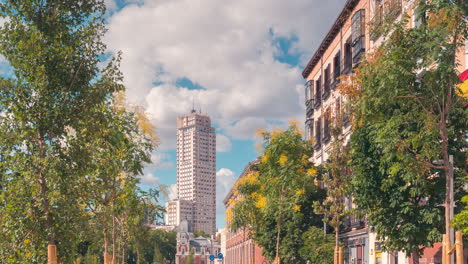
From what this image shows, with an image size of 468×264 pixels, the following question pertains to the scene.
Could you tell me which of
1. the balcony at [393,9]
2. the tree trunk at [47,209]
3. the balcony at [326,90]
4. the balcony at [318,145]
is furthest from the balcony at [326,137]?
the tree trunk at [47,209]

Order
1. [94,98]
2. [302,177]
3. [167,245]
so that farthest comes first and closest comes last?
[167,245] → [302,177] → [94,98]

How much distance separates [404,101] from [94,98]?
9429 mm

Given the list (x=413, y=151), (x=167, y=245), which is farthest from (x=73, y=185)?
(x=167, y=245)

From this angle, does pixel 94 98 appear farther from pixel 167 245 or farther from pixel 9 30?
pixel 167 245

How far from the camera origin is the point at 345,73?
40.3 m

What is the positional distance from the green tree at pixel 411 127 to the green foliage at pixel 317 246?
1544 cm

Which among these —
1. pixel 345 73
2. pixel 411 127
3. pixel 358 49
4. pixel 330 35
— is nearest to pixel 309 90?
pixel 330 35

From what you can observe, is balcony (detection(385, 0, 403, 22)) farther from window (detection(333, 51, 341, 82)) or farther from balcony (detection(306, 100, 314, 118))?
balcony (detection(306, 100, 314, 118))

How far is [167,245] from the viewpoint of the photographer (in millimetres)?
184375

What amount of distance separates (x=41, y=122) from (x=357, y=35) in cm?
2619

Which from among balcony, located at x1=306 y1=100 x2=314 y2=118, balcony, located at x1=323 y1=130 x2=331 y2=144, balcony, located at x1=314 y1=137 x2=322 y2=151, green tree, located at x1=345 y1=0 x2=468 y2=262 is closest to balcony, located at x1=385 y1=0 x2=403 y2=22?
green tree, located at x1=345 y1=0 x2=468 y2=262

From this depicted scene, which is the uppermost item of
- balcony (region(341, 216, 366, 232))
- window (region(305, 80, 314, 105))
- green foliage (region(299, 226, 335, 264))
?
window (region(305, 80, 314, 105))

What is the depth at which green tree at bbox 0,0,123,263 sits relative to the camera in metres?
15.0

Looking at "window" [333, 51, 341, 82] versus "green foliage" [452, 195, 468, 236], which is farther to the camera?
"window" [333, 51, 341, 82]
